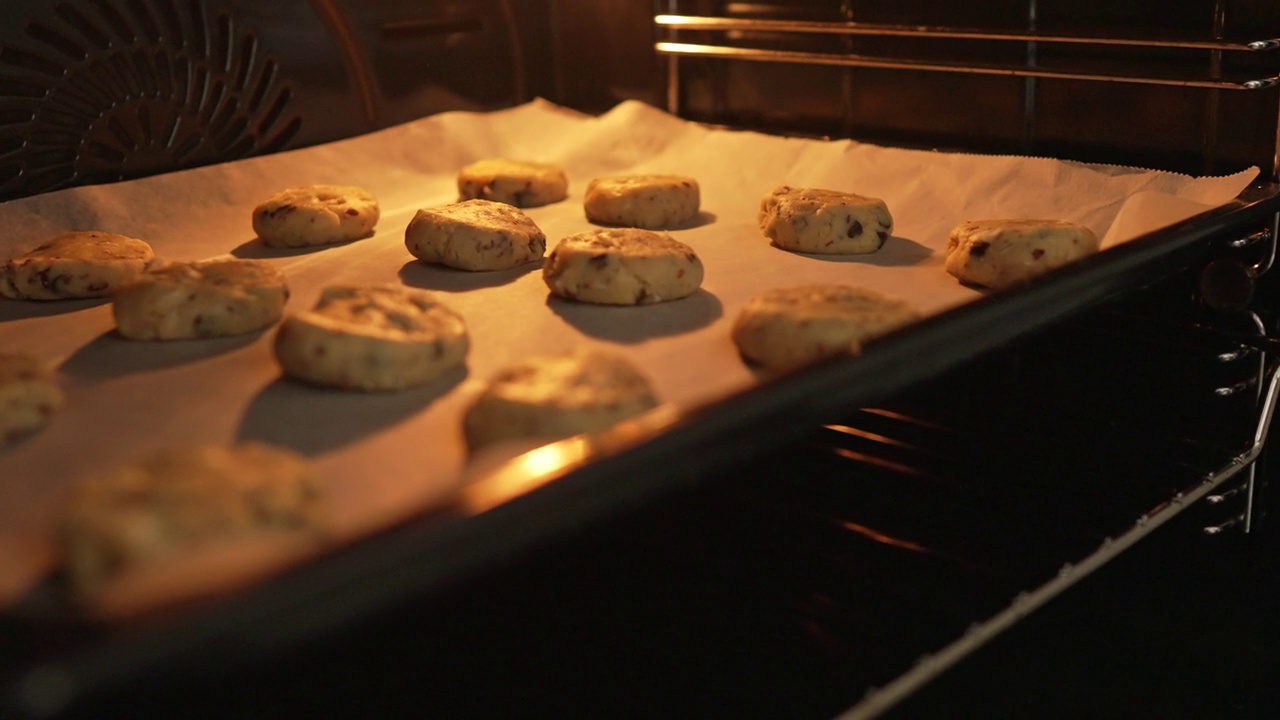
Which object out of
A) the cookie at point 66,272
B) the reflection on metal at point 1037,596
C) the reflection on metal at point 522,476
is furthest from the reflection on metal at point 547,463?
the cookie at point 66,272

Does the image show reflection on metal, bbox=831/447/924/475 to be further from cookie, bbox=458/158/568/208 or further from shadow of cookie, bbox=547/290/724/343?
cookie, bbox=458/158/568/208

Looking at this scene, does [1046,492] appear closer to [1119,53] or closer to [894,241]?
[894,241]

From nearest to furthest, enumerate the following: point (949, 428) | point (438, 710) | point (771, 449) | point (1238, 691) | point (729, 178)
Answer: point (771, 449) < point (438, 710) < point (1238, 691) < point (949, 428) < point (729, 178)

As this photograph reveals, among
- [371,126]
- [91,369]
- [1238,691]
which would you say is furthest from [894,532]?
[371,126]

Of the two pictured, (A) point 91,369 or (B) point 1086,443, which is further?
(B) point 1086,443

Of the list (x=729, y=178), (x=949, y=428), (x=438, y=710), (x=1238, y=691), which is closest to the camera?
(x=438, y=710)

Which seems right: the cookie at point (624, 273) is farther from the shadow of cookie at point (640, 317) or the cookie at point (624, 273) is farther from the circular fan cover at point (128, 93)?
the circular fan cover at point (128, 93)

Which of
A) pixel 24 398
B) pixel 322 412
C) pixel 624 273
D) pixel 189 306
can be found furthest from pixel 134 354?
pixel 624 273

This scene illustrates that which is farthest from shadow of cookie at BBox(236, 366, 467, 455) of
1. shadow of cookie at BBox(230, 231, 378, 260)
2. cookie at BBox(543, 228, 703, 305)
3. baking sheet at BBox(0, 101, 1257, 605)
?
shadow of cookie at BBox(230, 231, 378, 260)

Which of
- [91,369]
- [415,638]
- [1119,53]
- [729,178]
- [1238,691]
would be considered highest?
[1119,53]
